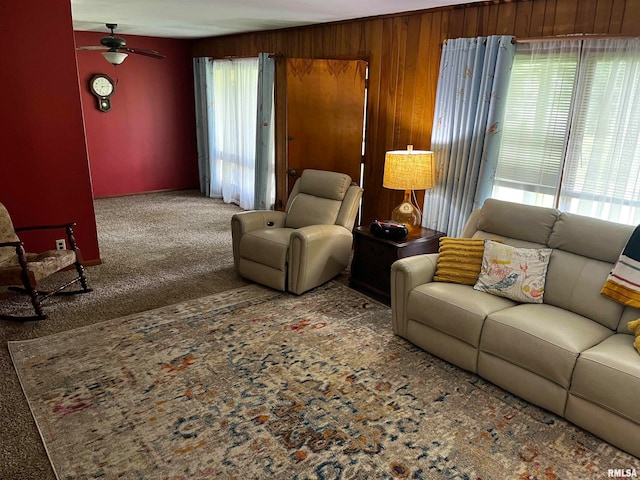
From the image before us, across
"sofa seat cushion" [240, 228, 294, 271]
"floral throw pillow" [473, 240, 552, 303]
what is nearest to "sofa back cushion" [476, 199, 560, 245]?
"floral throw pillow" [473, 240, 552, 303]

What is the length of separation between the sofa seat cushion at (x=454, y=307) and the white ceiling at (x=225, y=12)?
87.4 inches

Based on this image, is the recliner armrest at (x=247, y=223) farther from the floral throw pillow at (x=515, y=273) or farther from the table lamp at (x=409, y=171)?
the floral throw pillow at (x=515, y=273)

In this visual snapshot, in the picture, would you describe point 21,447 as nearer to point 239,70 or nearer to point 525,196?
point 525,196

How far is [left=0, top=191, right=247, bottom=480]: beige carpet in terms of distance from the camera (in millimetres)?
2293

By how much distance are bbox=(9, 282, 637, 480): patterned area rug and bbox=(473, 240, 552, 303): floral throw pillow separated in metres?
0.57

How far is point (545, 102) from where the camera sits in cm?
343

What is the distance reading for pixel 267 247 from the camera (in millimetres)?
3941

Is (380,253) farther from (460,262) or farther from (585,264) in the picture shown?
(585,264)

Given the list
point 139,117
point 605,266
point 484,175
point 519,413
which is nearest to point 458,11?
point 484,175

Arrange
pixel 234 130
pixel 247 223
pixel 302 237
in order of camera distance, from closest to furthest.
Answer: pixel 302 237 → pixel 247 223 → pixel 234 130

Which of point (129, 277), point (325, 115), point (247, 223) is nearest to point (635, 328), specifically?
point (247, 223)

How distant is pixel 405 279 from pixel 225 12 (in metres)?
3.19

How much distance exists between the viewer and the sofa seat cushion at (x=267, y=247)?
12.7 ft

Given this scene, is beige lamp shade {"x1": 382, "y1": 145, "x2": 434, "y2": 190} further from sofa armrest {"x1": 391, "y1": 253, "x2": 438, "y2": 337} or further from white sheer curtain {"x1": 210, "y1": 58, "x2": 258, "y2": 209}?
white sheer curtain {"x1": 210, "y1": 58, "x2": 258, "y2": 209}
